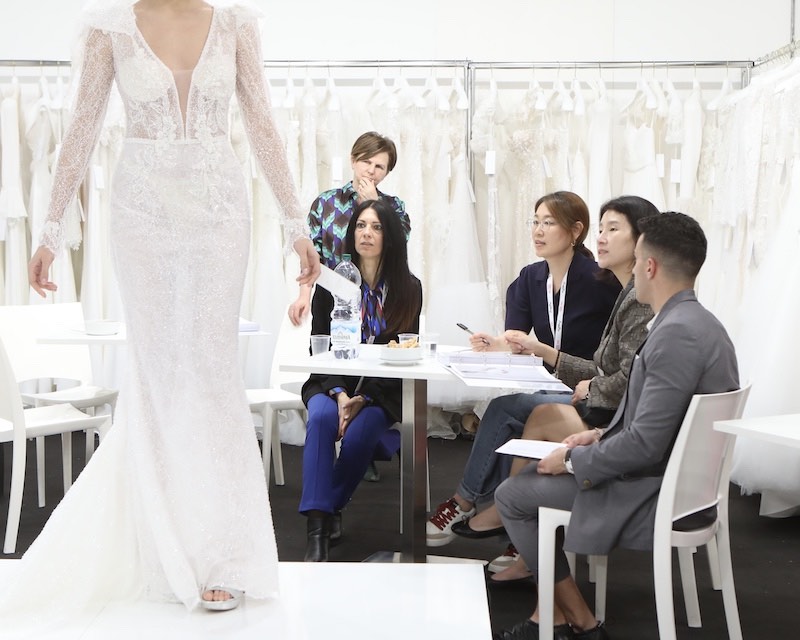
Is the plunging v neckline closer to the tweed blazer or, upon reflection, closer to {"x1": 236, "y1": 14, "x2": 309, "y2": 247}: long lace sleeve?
{"x1": 236, "y1": 14, "x2": 309, "y2": 247}: long lace sleeve

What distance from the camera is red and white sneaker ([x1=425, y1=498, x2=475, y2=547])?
10.1ft

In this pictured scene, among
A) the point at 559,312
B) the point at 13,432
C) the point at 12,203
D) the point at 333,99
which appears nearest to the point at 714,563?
the point at 559,312

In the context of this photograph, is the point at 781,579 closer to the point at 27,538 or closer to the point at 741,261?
the point at 741,261

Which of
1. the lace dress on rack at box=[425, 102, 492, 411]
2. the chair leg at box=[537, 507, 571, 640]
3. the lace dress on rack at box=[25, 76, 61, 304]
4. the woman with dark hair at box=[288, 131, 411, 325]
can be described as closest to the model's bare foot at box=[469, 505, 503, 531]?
the chair leg at box=[537, 507, 571, 640]

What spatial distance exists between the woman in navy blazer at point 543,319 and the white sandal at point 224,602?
1039 mm

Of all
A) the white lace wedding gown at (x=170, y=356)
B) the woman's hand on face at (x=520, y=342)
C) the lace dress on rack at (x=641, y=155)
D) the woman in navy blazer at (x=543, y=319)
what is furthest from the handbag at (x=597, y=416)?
the lace dress on rack at (x=641, y=155)

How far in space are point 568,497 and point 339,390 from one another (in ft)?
3.72

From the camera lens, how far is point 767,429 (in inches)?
79.6

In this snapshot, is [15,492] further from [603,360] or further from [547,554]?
[603,360]

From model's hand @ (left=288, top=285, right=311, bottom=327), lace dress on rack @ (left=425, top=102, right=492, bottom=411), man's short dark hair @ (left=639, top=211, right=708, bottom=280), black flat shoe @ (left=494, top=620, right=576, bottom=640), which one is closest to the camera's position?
man's short dark hair @ (left=639, top=211, right=708, bottom=280)

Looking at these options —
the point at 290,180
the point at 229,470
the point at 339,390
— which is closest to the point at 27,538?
the point at 339,390

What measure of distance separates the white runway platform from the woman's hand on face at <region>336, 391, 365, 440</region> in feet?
2.64

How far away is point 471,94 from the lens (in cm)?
527

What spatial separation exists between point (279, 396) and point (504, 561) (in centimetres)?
142
